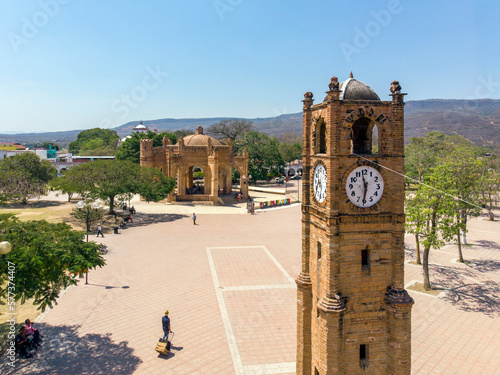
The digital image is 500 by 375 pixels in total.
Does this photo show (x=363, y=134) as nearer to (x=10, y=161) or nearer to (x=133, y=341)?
(x=133, y=341)

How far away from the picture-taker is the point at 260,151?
64.6 meters

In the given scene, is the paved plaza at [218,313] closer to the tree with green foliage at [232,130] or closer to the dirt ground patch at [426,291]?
the dirt ground patch at [426,291]

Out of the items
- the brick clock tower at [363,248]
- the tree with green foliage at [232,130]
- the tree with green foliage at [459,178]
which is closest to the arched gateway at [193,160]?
the tree with green foliage at [459,178]

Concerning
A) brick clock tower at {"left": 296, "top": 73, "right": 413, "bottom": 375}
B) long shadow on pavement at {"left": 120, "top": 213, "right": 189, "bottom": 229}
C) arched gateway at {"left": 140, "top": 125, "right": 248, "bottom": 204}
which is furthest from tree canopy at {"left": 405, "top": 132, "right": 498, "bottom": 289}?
arched gateway at {"left": 140, "top": 125, "right": 248, "bottom": 204}

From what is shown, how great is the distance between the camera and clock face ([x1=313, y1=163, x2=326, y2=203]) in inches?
374

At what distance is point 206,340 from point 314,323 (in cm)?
523

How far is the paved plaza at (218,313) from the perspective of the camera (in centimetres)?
1187

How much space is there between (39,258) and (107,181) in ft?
74.5

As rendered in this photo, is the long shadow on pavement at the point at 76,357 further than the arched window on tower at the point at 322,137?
Yes

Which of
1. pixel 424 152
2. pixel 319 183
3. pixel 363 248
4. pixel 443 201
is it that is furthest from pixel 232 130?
pixel 363 248

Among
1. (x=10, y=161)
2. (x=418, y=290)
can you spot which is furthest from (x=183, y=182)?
(x=418, y=290)

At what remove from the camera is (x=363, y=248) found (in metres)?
9.06

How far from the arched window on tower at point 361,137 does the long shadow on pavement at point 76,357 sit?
10163 mm

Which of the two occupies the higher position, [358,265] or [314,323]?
[358,265]
